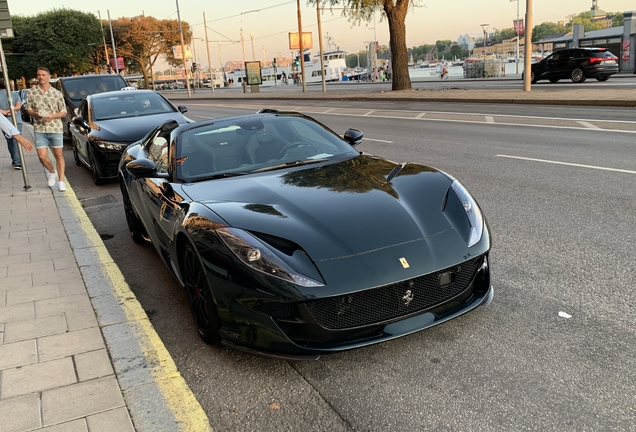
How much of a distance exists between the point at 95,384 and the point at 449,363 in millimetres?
1921

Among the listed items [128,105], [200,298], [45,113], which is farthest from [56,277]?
[128,105]

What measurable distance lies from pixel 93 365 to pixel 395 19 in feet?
90.8

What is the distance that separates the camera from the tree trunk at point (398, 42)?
93.0 ft

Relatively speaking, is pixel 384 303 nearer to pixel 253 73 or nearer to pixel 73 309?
pixel 73 309

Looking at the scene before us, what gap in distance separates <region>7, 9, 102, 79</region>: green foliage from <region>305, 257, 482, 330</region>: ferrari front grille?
68943 mm

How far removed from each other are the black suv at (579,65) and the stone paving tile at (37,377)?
28984mm

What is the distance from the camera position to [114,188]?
9.62m

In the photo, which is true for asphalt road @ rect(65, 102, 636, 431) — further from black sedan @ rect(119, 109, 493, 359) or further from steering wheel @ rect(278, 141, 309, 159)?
steering wheel @ rect(278, 141, 309, 159)

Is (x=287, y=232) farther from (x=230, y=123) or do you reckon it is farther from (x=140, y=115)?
(x=140, y=115)

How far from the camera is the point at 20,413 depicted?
2865 mm

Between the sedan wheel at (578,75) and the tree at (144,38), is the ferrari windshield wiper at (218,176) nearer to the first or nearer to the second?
the sedan wheel at (578,75)

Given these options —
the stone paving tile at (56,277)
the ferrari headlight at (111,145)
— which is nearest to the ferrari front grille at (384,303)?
the stone paving tile at (56,277)

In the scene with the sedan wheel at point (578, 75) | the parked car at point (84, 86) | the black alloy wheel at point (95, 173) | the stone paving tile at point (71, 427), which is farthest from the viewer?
the sedan wheel at point (578, 75)

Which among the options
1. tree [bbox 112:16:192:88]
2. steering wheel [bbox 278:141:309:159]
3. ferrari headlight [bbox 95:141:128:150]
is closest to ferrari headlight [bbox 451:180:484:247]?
steering wheel [bbox 278:141:309:159]
